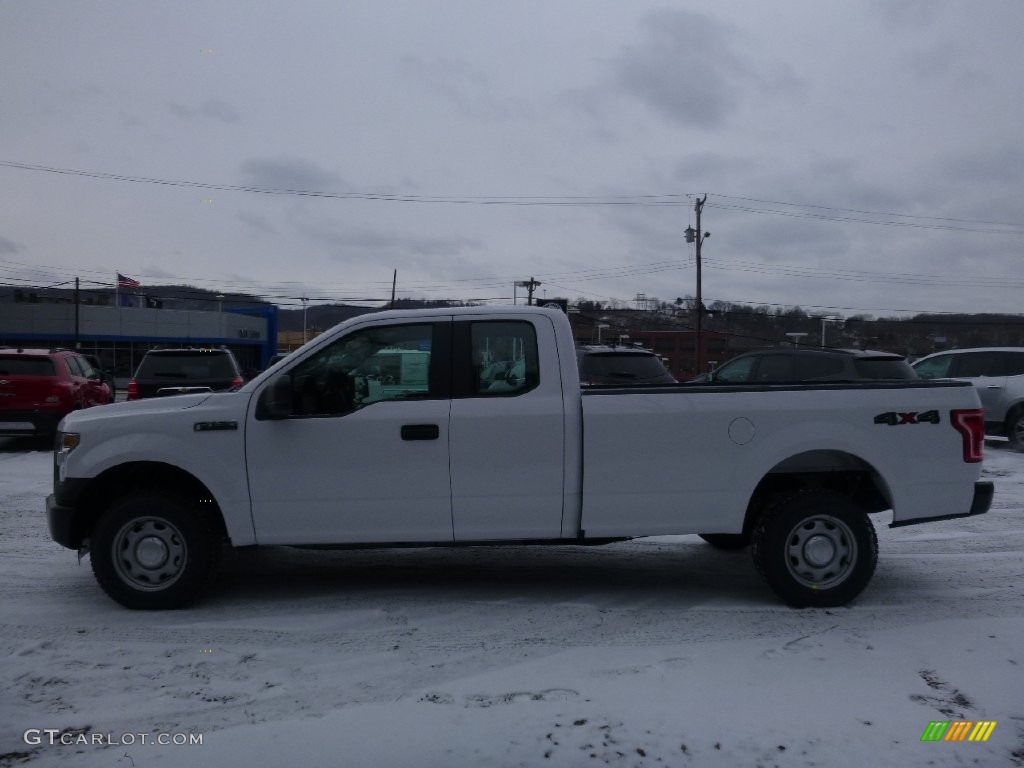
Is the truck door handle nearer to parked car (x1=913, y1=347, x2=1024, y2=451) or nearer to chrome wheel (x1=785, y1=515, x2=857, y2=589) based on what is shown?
chrome wheel (x1=785, y1=515, x2=857, y2=589)

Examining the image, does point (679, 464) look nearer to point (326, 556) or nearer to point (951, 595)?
point (951, 595)

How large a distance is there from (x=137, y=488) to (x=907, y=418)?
16.0 feet

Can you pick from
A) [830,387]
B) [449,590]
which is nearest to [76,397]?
[449,590]

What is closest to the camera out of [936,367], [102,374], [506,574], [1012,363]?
[506,574]

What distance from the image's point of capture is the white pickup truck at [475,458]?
4.95 meters

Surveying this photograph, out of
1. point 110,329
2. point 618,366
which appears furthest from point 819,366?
point 110,329

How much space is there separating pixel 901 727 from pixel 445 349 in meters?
3.14

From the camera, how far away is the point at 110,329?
51.9 metres

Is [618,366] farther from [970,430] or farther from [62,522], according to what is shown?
[62,522]

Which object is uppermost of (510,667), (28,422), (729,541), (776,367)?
(776,367)

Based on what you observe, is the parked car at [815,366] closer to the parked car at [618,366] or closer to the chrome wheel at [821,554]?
the parked car at [618,366]

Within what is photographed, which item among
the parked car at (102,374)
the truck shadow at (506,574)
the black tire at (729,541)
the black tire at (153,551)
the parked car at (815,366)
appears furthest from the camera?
the parked car at (102,374)

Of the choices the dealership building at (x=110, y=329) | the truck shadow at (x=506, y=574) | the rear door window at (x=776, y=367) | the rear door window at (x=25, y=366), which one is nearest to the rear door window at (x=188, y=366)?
the rear door window at (x=25, y=366)

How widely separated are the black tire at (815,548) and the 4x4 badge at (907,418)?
0.55 metres
